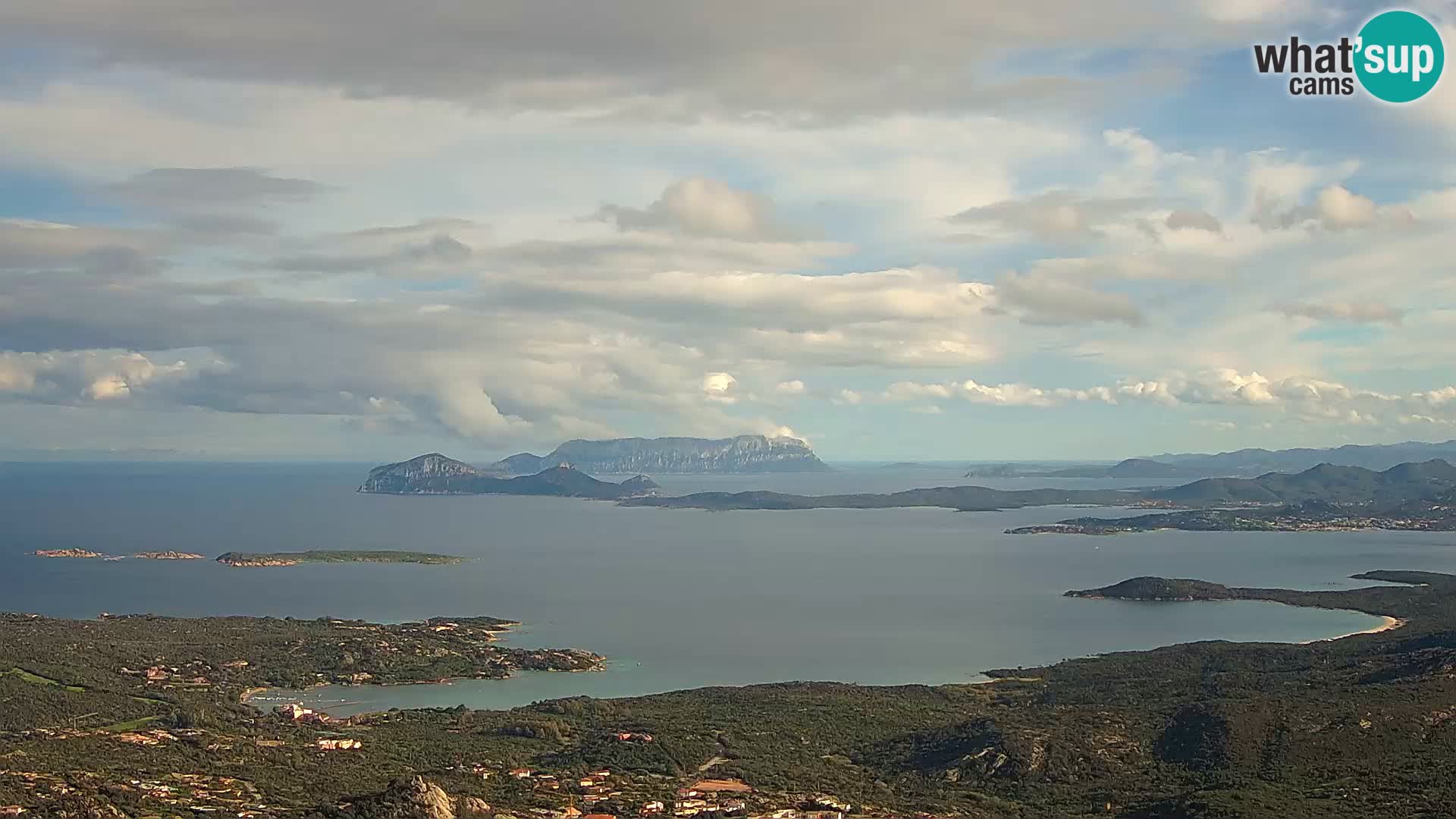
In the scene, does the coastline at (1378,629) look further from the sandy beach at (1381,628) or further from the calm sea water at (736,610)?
the calm sea water at (736,610)

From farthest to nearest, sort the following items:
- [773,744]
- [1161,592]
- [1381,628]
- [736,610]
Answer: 1. [1161,592]
2. [736,610]
3. [1381,628]
4. [773,744]

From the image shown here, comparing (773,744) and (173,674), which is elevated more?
(173,674)

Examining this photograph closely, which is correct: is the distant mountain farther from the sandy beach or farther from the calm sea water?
the sandy beach

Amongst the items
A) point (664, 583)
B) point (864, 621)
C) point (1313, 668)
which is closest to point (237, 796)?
point (1313, 668)

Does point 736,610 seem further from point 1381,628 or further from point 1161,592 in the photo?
point 1381,628

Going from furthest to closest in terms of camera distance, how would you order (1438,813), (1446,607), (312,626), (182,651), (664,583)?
1. (664,583)
2. (1446,607)
3. (312,626)
4. (182,651)
5. (1438,813)

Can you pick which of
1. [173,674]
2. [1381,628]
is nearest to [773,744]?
[173,674]

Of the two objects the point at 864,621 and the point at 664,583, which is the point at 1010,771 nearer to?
the point at 864,621

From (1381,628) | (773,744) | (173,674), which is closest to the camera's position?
(773,744)

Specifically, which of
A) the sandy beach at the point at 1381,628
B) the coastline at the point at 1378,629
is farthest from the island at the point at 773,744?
the sandy beach at the point at 1381,628
